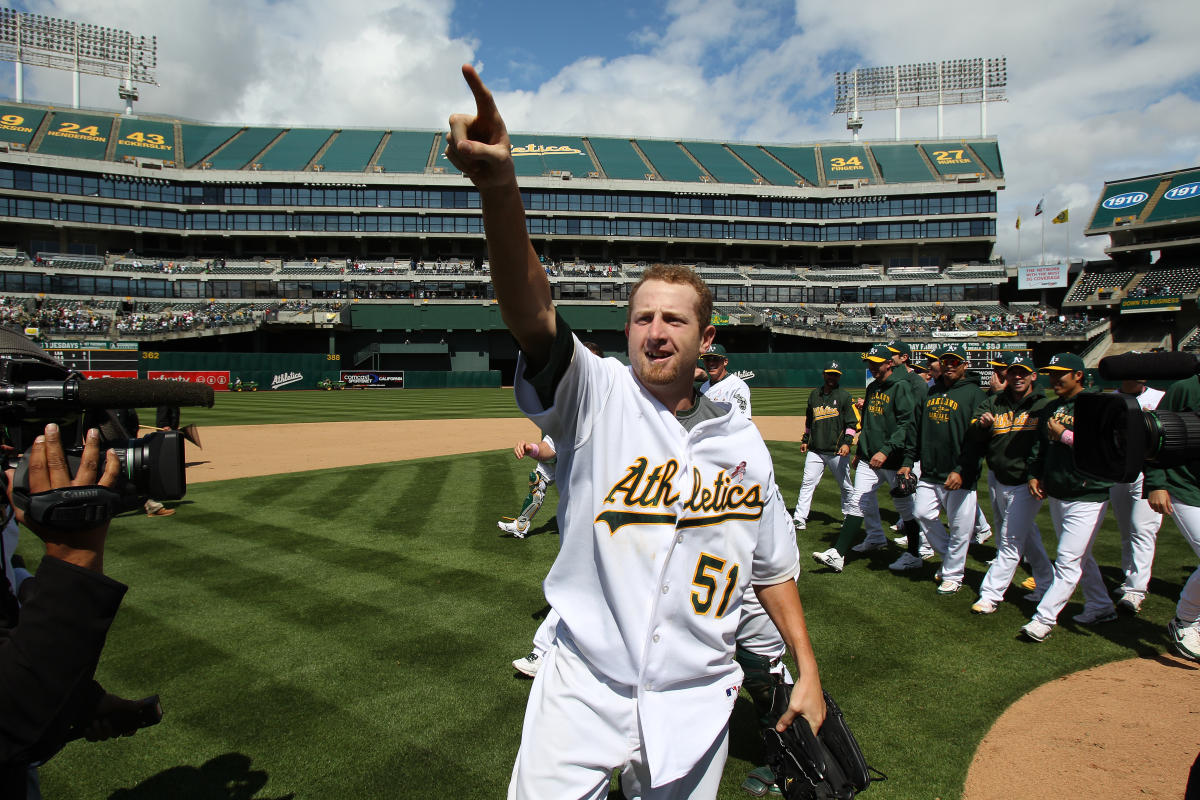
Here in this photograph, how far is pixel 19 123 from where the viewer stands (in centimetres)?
5522

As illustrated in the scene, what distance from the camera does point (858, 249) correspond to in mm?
61781

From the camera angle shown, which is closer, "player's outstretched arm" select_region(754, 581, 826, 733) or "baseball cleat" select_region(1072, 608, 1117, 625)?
"player's outstretched arm" select_region(754, 581, 826, 733)

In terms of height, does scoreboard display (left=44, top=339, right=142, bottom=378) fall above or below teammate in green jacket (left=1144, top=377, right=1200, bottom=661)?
above

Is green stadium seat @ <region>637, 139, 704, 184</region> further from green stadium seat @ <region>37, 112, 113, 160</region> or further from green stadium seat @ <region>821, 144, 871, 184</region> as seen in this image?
green stadium seat @ <region>37, 112, 113, 160</region>

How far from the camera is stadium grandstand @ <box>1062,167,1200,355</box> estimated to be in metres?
44.7

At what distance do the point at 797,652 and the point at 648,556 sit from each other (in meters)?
0.68

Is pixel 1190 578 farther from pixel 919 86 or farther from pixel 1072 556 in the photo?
pixel 919 86

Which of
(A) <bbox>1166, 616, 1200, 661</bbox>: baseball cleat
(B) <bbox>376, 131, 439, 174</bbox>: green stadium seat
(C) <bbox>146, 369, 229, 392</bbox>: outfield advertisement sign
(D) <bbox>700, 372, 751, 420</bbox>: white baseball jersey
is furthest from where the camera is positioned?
(B) <bbox>376, 131, 439, 174</bbox>: green stadium seat

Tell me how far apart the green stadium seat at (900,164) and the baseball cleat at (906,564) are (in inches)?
2457

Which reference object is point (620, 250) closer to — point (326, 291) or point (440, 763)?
point (326, 291)

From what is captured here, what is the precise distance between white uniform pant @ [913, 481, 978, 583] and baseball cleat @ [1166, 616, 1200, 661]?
1.64 m

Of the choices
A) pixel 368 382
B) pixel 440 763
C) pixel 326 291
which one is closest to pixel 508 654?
pixel 440 763

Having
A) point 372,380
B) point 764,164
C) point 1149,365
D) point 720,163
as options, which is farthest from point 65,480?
point 764,164

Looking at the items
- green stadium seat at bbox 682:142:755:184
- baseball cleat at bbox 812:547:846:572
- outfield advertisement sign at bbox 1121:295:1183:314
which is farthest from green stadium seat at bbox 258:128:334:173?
outfield advertisement sign at bbox 1121:295:1183:314
